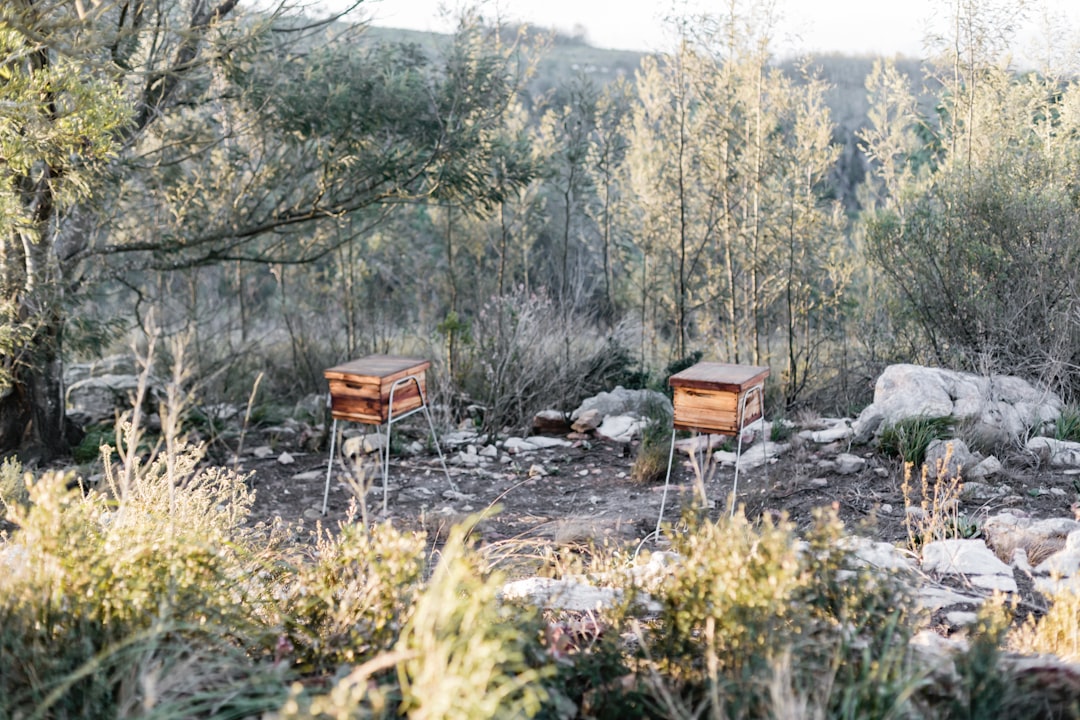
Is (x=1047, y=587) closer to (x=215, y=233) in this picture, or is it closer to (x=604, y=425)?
(x=604, y=425)

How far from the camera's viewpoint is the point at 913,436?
5.29 m

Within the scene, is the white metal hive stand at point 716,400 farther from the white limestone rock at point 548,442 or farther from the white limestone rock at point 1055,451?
the white limestone rock at point 548,442

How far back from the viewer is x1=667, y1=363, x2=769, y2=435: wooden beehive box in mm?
4457

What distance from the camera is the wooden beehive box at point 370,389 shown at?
5.09 meters

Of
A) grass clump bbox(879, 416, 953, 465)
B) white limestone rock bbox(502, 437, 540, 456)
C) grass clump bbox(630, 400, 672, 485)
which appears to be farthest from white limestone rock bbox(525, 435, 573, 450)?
grass clump bbox(879, 416, 953, 465)

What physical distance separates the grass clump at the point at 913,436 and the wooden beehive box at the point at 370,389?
2.77 meters

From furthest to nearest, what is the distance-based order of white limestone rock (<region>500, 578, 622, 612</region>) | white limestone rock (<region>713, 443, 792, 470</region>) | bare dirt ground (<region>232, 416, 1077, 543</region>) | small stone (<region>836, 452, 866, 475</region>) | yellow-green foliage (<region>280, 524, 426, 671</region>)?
1. white limestone rock (<region>713, 443, 792, 470</region>)
2. small stone (<region>836, 452, 866, 475</region>)
3. bare dirt ground (<region>232, 416, 1077, 543</region>)
4. white limestone rock (<region>500, 578, 622, 612</region>)
5. yellow-green foliage (<region>280, 524, 426, 671</region>)

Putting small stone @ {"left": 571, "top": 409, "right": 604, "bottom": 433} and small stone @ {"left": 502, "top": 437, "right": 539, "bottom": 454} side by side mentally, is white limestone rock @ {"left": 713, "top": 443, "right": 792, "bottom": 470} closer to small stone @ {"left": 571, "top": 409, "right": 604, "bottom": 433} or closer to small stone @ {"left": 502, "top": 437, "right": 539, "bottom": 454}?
small stone @ {"left": 571, "top": 409, "right": 604, "bottom": 433}

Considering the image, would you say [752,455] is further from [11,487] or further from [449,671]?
[449,671]

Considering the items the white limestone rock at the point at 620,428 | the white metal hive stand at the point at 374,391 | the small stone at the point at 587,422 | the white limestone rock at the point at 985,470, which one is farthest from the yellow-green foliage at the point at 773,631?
the small stone at the point at 587,422

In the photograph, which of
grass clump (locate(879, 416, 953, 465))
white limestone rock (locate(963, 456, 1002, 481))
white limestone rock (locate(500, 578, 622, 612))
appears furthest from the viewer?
grass clump (locate(879, 416, 953, 465))

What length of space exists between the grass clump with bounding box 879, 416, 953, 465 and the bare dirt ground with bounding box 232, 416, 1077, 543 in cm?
10

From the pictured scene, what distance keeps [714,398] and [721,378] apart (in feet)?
0.34

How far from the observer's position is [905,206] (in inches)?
282
